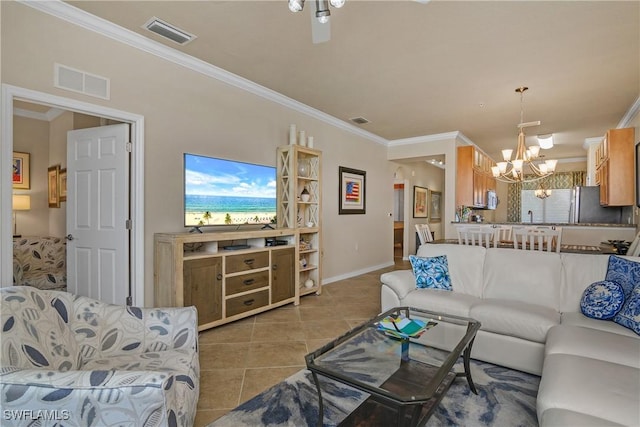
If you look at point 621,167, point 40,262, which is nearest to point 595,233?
point 621,167

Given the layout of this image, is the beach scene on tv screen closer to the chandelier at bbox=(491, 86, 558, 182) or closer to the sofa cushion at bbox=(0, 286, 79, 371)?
the sofa cushion at bbox=(0, 286, 79, 371)

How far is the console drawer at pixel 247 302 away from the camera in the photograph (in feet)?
10.7

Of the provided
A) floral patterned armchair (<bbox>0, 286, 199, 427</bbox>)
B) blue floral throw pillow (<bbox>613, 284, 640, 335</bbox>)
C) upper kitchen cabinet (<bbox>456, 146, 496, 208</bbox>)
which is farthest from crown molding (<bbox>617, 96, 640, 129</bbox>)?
floral patterned armchair (<bbox>0, 286, 199, 427</bbox>)

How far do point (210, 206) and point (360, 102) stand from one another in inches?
98.1

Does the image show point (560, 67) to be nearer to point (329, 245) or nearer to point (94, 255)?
point (329, 245)

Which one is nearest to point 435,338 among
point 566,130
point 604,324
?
point 604,324

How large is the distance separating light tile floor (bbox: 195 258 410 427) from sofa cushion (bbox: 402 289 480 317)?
0.81 meters

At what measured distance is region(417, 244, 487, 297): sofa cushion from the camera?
9.82 feet

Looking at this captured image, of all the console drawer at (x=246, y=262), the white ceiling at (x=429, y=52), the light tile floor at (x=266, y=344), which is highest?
the white ceiling at (x=429, y=52)

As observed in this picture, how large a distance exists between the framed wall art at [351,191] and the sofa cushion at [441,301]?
2753mm

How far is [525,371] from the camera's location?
2.27m

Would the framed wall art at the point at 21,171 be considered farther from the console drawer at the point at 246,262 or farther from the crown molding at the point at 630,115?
the crown molding at the point at 630,115

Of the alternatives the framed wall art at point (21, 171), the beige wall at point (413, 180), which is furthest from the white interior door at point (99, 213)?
the beige wall at point (413, 180)

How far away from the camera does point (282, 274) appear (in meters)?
3.84
